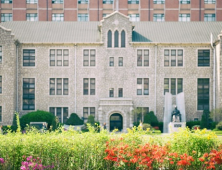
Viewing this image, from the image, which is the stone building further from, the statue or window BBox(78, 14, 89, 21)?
window BBox(78, 14, 89, 21)

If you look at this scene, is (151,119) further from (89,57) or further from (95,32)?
(95,32)

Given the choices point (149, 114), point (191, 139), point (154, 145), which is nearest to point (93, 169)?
point (154, 145)

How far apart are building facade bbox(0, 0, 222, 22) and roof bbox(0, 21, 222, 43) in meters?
21.3

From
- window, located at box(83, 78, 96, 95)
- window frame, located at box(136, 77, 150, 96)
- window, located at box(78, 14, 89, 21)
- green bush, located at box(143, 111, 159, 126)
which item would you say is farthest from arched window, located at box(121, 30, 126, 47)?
window, located at box(78, 14, 89, 21)

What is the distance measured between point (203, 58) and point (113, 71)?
395 inches

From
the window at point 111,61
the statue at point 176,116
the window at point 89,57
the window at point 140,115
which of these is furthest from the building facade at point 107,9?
the statue at point 176,116

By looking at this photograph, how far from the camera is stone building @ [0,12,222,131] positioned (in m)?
43.3

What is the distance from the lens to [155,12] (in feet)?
226

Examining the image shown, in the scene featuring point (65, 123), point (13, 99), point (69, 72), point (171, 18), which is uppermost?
point (171, 18)

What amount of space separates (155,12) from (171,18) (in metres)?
2.96

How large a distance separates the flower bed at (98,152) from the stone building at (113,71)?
2719 centimetres

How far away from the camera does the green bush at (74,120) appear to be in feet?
Answer: 136

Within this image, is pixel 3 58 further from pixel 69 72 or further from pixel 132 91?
pixel 132 91

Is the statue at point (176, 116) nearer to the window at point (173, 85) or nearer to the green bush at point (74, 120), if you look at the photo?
the window at point (173, 85)
